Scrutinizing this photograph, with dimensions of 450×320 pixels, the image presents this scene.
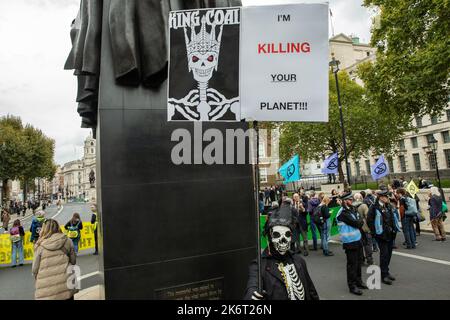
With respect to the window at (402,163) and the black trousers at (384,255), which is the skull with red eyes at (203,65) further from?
the window at (402,163)

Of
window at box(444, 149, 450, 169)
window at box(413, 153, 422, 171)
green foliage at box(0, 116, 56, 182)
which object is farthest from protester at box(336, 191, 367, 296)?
window at box(413, 153, 422, 171)

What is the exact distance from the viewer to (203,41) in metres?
3.20

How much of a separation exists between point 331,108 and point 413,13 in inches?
699

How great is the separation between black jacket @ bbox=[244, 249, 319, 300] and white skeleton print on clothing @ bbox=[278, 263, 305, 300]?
0.03m

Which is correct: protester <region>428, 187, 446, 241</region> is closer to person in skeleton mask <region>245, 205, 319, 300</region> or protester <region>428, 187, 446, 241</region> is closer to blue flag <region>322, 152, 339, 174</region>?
blue flag <region>322, 152, 339, 174</region>

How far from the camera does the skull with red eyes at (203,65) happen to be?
3.22 m

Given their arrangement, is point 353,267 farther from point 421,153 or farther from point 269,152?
point 421,153

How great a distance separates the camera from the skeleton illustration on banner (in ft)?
10.3

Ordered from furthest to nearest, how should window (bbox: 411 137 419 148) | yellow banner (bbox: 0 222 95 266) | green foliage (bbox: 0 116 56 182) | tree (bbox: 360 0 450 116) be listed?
window (bbox: 411 137 419 148)
green foliage (bbox: 0 116 56 182)
tree (bbox: 360 0 450 116)
yellow banner (bbox: 0 222 95 266)

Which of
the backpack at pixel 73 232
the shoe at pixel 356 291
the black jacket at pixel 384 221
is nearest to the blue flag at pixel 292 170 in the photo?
the black jacket at pixel 384 221

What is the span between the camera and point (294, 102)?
2.96m

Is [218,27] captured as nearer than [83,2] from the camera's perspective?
Yes

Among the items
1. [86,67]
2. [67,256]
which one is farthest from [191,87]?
[67,256]

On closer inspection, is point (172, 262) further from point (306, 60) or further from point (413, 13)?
point (413, 13)
